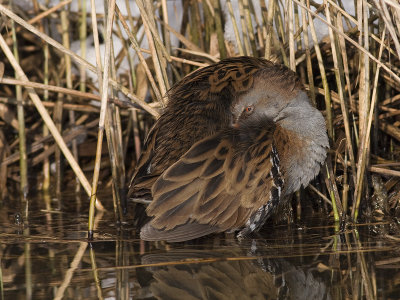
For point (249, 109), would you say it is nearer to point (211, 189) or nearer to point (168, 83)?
point (211, 189)

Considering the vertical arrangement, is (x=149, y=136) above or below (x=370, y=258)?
above

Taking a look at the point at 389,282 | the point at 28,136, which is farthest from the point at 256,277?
the point at 28,136

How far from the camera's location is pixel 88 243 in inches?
143

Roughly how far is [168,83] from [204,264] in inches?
67.8

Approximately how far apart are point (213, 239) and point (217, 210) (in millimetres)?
239

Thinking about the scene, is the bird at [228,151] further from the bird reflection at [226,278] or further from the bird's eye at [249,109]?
the bird reflection at [226,278]

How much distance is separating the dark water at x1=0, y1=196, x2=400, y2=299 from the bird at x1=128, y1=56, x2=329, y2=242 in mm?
161

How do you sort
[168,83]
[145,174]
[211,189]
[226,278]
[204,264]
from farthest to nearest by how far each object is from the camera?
[168,83] < [145,174] < [211,189] < [204,264] < [226,278]

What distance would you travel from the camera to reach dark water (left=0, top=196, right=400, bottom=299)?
2.63m

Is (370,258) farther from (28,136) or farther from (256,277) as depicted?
(28,136)

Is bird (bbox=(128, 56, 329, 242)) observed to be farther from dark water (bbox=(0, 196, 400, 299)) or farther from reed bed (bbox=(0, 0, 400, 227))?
reed bed (bbox=(0, 0, 400, 227))

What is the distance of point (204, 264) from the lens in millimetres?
3064

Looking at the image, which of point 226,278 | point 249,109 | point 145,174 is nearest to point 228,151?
point 249,109

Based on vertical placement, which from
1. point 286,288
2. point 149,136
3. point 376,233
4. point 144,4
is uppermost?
point 144,4
